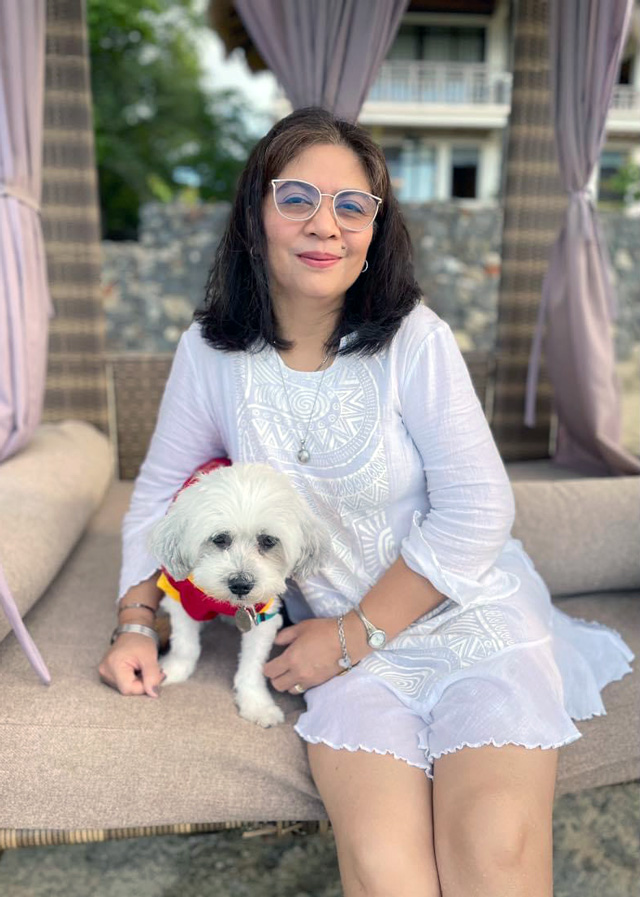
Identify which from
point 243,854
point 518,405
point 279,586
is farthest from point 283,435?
point 518,405

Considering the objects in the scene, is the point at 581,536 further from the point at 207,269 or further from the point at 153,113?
the point at 153,113

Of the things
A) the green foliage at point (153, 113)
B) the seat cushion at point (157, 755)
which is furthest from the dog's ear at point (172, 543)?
the green foliage at point (153, 113)

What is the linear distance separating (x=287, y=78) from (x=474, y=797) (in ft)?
8.42

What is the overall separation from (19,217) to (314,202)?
4.69 feet

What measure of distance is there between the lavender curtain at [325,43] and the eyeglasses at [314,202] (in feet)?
4.54

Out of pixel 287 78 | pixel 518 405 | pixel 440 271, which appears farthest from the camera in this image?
pixel 440 271

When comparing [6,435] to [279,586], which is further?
[6,435]

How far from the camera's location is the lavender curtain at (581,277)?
2.74 meters

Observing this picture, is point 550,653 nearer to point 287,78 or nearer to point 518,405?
point 518,405

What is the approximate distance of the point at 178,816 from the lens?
1.49m

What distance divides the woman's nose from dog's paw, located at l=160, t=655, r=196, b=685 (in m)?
1.02

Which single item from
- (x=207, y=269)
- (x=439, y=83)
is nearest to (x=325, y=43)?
(x=207, y=269)

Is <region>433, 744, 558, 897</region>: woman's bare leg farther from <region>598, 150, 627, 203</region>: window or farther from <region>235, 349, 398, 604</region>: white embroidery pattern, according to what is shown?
<region>598, 150, 627, 203</region>: window

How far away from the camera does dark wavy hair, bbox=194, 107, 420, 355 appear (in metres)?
1.53
